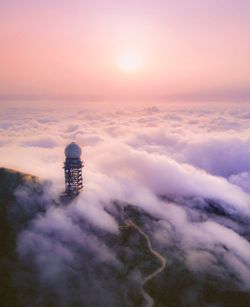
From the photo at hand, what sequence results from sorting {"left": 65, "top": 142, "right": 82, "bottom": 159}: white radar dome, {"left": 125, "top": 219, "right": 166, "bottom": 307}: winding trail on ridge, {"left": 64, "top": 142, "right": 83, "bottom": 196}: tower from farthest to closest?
{"left": 64, "top": 142, "right": 83, "bottom": 196}: tower → {"left": 65, "top": 142, "right": 82, "bottom": 159}: white radar dome → {"left": 125, "top": 219, "right": 166, "bottom": 307}: winding trail on ridge

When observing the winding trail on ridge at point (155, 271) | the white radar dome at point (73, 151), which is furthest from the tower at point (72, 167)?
the winding trail on ridge at point (155, 271)

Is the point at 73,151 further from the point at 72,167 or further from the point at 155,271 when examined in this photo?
the point at 155,271

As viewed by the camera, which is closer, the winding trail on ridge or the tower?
the winding trail on ridge

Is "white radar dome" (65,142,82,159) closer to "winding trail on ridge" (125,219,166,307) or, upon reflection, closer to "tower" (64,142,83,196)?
"tower" (64,142,83,196)

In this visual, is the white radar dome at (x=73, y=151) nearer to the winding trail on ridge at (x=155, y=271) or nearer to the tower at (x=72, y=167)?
the tower at (x=72, y=167)

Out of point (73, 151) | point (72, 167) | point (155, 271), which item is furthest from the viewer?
point (72, 167)

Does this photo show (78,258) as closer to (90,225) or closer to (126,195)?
(90,225)

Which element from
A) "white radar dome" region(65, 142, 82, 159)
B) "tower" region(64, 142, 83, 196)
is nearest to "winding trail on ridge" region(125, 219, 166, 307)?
"tower" region(64, 142, 83, 196)

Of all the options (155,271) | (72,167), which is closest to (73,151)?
(72,167)

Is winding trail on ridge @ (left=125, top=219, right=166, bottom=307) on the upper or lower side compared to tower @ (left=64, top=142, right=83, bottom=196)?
lower
